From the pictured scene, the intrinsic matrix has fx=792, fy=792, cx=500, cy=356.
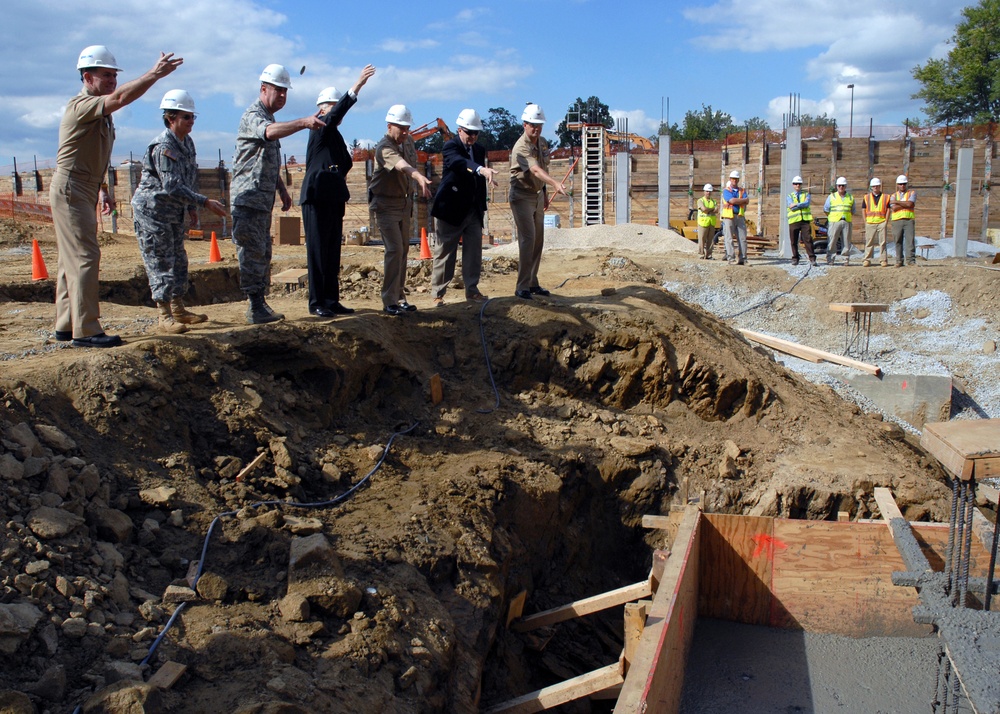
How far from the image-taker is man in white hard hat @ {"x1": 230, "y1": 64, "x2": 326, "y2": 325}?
5348 millimetres

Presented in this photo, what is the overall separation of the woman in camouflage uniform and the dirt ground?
471 mm

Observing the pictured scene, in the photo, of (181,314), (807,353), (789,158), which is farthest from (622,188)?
(181,314)

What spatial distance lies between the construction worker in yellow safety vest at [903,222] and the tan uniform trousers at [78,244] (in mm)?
11866

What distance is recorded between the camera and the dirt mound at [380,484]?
298 cm

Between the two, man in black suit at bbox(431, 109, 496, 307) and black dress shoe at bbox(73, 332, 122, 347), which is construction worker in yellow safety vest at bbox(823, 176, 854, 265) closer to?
man in black suit at bbox(431, 109, 496, 307)

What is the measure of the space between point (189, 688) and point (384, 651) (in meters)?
0.81

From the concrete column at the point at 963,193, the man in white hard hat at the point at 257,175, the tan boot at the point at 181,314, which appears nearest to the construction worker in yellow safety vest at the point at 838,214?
the man in white hard hat at the point at 257,175

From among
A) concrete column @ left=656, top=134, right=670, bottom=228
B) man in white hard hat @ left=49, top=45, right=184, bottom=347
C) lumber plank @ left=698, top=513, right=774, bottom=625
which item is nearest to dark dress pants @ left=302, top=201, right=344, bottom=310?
man in white hard hat @ left=49, top=45, right=184, bottom=347

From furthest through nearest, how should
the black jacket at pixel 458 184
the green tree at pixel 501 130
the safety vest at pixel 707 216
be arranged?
the green tree at pixel 501 130 < the safety vest at pixel 707 216 < the black jacket at pixel 458 184

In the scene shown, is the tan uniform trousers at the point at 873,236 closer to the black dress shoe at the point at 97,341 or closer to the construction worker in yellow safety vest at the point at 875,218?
the construction worker in yellow safety vest at the point at 875,218

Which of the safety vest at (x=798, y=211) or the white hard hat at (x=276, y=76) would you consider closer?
the white hard hat at (x=276, y=76)

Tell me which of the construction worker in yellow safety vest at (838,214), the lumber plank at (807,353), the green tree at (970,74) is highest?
the green tree at (970,74)

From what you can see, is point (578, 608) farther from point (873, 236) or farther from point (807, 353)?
point (873, 236)

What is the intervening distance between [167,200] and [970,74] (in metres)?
45.4
